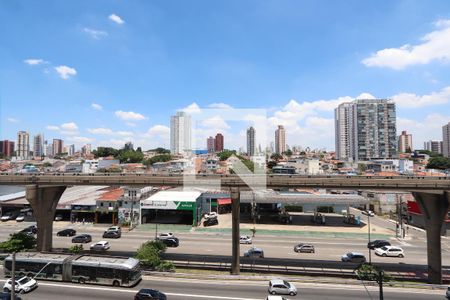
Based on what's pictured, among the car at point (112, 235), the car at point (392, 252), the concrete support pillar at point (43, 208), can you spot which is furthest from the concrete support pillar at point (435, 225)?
the concrete support pillar at point (43, 208)

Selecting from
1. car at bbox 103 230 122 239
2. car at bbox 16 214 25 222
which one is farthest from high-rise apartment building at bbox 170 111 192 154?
car at bbox 16 214 25 222

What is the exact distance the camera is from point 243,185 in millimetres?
30734

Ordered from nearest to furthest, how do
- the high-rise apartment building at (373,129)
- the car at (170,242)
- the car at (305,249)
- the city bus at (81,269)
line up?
1. the city bus at (81,269)
2. the car at (305,249)
3. the car at (170,242)
4. the high-rise apartment building at (373,129)

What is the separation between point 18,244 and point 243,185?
27.1 meters

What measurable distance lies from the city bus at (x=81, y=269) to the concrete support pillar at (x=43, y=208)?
8404 millimetres

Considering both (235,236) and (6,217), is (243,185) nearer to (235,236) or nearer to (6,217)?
(235,236)

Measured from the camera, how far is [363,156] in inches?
5778

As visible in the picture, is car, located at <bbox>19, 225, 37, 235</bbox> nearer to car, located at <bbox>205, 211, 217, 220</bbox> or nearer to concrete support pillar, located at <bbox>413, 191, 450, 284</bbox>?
car, located at <bbox>205, 211, 217, 220</bbox>

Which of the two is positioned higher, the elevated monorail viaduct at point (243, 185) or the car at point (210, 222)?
the elevated monorail viaduct at point (243, 185)

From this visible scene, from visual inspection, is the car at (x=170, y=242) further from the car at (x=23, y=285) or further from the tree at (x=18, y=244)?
the car at (x=23, y=285)

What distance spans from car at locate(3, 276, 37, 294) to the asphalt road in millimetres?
468

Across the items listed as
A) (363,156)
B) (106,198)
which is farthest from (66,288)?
(363,156)

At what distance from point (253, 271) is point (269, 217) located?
28.6 m

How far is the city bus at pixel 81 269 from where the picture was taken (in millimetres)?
25562
